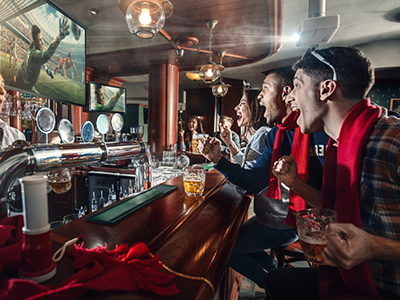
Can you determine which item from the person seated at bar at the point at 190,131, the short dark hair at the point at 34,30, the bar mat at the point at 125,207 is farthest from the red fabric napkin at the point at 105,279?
the person seated at bar at the point at 190,131

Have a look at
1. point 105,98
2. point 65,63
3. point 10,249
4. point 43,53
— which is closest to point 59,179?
point 10,249

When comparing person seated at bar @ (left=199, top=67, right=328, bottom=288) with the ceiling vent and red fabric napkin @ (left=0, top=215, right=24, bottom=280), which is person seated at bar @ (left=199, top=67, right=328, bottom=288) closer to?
the ceiling vent

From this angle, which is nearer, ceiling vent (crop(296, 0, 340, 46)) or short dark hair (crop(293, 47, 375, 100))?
short dark hair (crop(293, 47, 375, 100))

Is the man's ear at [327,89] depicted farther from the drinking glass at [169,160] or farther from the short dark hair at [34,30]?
the short dark hair at [34,30]

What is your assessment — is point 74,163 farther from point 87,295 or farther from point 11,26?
point 11,26

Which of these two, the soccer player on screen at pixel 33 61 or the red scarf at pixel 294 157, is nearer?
the red scarf at pixel 294 157

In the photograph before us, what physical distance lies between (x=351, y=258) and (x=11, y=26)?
3301mm

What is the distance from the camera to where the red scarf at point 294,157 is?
147 cm

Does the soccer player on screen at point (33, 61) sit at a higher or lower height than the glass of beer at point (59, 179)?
higher

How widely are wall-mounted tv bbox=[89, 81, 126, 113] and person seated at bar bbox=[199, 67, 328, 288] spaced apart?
5849 millimetres

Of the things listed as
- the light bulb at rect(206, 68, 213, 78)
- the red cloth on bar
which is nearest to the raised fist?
the light bulb at rect(206, 68, 213, 78)

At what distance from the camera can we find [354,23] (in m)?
4.18

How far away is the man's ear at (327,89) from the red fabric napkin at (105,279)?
1.05 m

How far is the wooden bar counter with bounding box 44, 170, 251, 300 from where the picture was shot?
576 mm
